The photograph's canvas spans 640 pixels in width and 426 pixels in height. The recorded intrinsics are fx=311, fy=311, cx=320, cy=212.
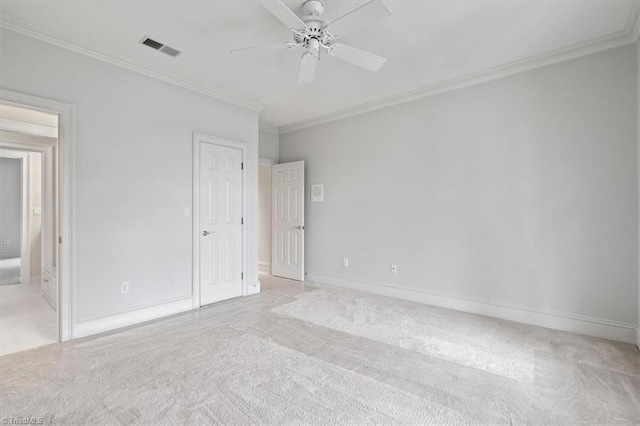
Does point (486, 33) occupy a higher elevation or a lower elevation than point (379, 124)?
higher

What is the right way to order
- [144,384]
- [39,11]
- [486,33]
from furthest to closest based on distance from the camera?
[486,33], [39,11], [144,384]

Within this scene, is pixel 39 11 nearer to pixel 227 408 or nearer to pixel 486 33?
pixel 227 408

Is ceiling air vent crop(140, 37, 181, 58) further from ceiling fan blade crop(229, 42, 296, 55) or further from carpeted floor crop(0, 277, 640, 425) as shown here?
carpeted floor crop(0, 277, 640, 425)

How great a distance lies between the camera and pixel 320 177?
5.27 metres

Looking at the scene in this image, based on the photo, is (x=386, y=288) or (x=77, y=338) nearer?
(x=77, y=338)

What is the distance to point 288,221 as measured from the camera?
5.52m

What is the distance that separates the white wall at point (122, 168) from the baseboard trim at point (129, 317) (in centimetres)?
5

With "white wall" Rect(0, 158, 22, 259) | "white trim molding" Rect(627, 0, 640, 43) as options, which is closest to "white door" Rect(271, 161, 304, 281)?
"white trim molding" Rect(627, 0, 640, 43)

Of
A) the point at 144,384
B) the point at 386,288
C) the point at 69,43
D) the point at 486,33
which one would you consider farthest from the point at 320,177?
the point at 144,384

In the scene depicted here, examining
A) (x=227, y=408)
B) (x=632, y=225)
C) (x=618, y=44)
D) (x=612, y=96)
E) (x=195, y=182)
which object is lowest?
(x=227, y=408)

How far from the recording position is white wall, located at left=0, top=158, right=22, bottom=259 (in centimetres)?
697

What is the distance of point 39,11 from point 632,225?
17.4 feet

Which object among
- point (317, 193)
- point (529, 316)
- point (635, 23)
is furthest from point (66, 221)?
point (635, 23)

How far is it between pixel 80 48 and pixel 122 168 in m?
1.15
